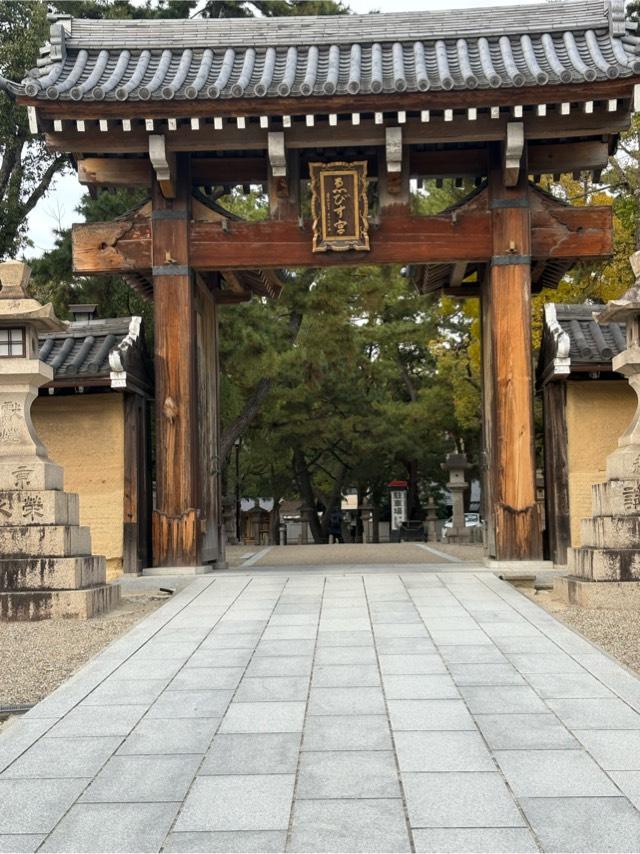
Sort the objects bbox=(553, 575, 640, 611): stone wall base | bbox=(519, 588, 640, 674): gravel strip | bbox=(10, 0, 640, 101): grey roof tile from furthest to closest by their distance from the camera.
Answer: bbox=(10, 0, 640, 101): grey roof tile < bbox=(553, 575, 640, 611): stone wall base < bbox=(519, 588, 640, 674): gravel strip

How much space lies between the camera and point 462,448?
33281 mm

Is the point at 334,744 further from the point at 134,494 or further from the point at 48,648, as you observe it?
the point at 134,494

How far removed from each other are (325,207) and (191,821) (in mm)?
10077

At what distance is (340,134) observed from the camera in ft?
40.4

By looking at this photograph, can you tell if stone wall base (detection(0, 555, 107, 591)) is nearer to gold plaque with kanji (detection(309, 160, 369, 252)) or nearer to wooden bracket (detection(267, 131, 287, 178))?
gold plaque with kanji (detection(309, 160, 369, 252))

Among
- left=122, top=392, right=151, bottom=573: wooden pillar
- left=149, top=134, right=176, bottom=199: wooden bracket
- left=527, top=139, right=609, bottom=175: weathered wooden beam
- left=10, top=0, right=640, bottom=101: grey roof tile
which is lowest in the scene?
left=122, top=392, right=151, bottom=573: wooden pillar

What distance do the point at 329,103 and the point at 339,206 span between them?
1380 millimetres

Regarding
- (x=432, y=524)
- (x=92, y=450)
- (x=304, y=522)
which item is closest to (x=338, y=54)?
(x=92, y=450)

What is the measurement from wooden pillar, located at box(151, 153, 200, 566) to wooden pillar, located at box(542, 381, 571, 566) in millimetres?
4757

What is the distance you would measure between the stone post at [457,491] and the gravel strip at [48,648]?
17788 millimetres

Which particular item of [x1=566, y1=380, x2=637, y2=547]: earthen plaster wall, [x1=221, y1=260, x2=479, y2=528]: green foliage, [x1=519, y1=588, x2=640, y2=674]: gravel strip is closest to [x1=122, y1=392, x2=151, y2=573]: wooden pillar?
[x1=519, y1=588, x2=640, y2=674]: gravel strip

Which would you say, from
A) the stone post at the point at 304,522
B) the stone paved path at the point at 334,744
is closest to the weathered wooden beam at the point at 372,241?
the stone paved path at the point at 334,744

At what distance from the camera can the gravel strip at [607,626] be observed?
22.2ft

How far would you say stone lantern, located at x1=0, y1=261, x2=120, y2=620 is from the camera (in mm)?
8883
